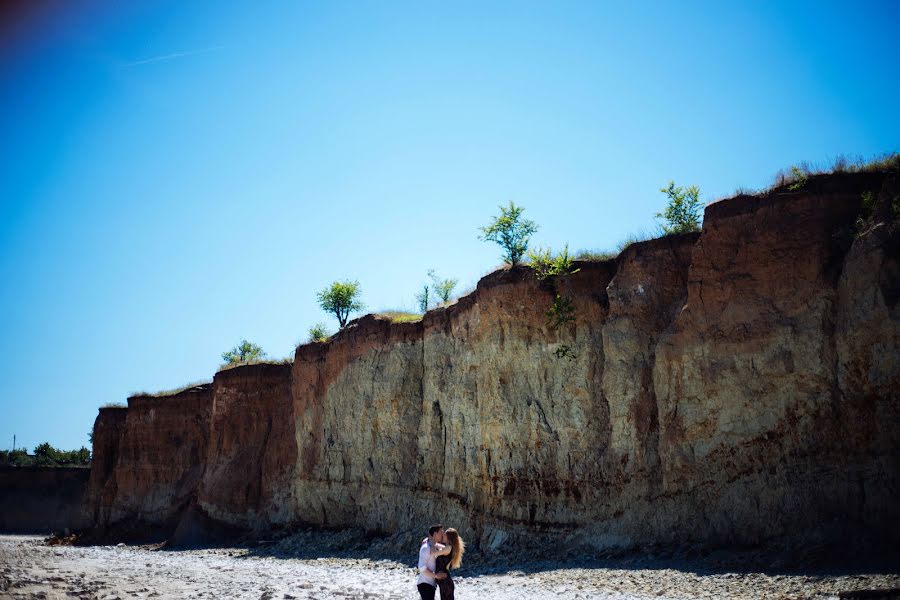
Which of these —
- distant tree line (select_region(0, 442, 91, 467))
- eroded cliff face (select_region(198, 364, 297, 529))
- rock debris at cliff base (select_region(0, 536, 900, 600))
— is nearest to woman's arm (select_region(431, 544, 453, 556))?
rock debris at cliff base (select_region(0, 536, 900, 600))

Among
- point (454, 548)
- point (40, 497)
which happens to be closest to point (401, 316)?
point (454, 548)

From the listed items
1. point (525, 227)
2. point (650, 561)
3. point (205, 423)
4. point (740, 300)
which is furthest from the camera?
point (205, 423)

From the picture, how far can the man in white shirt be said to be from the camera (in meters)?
10.7

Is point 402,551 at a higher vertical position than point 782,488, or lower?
lower

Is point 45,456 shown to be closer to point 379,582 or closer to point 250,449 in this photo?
point 250,449

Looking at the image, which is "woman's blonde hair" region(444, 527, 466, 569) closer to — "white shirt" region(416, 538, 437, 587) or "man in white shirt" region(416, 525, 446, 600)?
"man in white shirt" region(416, 525, 446, 600)

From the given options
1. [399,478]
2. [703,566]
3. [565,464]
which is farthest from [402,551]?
[703,566]

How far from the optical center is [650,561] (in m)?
16.3

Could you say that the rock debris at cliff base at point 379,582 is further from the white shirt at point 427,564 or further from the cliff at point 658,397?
the white shirt at point 427,564

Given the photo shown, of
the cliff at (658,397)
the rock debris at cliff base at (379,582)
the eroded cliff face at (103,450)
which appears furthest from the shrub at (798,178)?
the eroded cliff face at (103,450)

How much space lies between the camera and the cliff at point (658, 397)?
15.2 meters

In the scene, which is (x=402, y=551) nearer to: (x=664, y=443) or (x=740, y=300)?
(x=664, y=443)

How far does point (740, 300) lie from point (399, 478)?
1391cm

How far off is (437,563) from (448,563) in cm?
20
